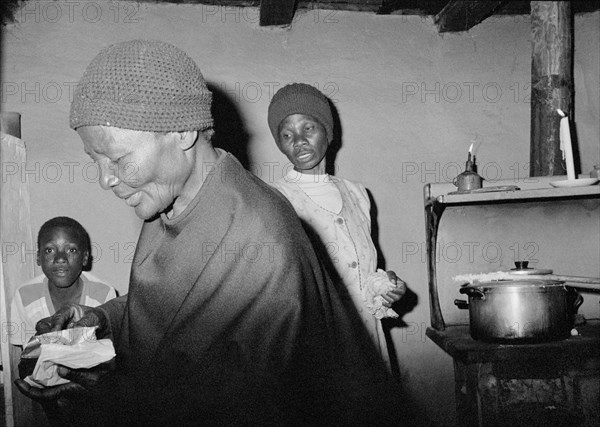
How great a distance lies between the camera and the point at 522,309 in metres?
2.45

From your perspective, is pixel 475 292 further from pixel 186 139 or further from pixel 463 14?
pixel 463 14

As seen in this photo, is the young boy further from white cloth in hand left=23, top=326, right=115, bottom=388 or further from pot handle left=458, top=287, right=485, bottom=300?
pot handle left=458, top=287, right=485, bottom=300

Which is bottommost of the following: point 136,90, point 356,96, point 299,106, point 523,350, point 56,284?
point 523,350

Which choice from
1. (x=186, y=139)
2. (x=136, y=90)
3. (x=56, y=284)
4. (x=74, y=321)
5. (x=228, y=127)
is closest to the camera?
(x=136, y=90)

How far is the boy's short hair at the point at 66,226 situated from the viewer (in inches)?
142

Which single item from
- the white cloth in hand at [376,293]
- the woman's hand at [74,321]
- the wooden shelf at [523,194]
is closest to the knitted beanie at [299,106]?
the wooden shelf at [523,194]

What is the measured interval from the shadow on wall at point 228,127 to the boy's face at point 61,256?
4.09 feet

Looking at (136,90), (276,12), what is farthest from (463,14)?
(136,90)

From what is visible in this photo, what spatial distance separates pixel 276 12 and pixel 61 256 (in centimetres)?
234

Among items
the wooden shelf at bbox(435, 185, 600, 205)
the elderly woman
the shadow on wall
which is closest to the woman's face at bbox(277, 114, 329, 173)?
the wooden shelf at bbox(435, 185, 600, 205)

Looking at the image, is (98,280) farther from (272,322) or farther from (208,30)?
(272,322)

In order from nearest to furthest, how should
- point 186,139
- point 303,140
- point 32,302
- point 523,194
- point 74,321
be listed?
point 186,139 → point 74,321 → point 523,194 → point 303,140 → point 32,302

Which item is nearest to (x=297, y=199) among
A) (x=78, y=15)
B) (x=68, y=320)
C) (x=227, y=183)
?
(x=68, y=320)

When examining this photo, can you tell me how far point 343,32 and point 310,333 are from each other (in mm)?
→ 3586
